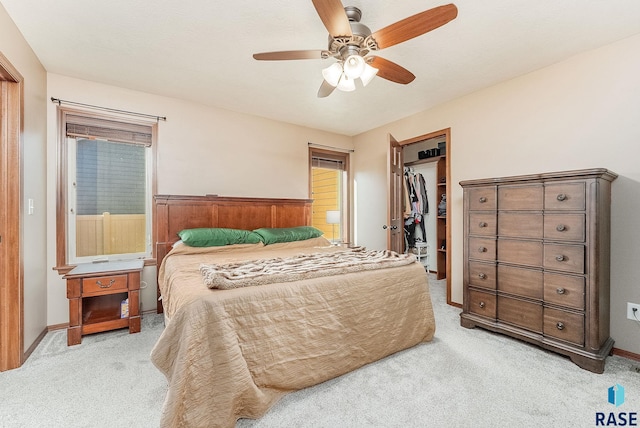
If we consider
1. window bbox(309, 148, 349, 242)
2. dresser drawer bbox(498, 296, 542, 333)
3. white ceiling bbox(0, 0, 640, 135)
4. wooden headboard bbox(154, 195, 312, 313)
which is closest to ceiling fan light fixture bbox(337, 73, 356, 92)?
white ceiling bbox(0, 0, 640, 135)

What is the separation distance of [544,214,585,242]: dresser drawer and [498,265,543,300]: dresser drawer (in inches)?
12.6

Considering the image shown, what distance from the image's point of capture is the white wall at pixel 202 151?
266cm

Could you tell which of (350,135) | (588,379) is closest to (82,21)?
(350,135)

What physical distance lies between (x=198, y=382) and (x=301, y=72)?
2576 mm

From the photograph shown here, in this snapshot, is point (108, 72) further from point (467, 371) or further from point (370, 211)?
point (467, 371)

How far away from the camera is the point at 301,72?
8.61ft

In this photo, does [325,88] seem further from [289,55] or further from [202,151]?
[202,151]

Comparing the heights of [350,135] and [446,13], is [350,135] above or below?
above

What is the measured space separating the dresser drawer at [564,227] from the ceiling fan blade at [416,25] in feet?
5.55

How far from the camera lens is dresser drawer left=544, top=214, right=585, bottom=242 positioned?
78.4 inches

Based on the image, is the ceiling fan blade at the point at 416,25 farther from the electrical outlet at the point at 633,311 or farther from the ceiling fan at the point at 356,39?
the electrical outlet at the point at 633,311

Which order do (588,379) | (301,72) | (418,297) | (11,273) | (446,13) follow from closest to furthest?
(446,13), (588,379), (11,273), (418,297), (301,72)

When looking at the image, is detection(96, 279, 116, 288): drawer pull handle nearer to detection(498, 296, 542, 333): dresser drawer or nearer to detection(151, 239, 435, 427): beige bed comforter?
detection(151, 239, 435, 427): beige bed comforter

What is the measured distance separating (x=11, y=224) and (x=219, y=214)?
1.73 meters
